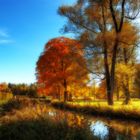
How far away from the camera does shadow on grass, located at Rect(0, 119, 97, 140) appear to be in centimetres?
1028

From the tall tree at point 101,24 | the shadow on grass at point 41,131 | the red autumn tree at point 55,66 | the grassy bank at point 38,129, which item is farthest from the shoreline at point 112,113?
the red autumn tree at point 55,66

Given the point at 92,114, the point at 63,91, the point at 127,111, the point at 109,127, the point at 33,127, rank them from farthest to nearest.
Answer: the point at 63,91 → the point at 92,114 → the point at 127,111 → the point at 109,127 → the point at 33,127

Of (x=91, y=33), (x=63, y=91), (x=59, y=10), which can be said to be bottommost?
(x=63, y=91)

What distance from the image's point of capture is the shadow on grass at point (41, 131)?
1028 centimetres

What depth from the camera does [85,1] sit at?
26.9 meters

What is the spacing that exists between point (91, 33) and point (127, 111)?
9.08 metres

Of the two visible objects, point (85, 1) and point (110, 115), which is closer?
point (110, 115)

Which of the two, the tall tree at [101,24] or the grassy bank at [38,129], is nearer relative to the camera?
the grassy bank at [38,129]

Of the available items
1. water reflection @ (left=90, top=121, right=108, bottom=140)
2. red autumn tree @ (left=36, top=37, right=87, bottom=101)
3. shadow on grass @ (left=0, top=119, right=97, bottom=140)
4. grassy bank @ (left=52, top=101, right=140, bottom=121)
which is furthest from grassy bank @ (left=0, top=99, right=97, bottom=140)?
red autumn tree @ (left=36, top=37, right=87, bottom=101)

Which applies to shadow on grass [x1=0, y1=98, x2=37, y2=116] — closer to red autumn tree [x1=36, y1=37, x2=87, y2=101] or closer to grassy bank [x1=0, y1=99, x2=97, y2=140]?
grassy bank [x1=0, y1=99, x2=97, y2=140]

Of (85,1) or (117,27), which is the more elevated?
(85,1)

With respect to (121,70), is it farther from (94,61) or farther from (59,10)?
(59,10)

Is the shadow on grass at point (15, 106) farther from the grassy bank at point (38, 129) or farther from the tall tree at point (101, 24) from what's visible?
the tall tree at point (101, 24)

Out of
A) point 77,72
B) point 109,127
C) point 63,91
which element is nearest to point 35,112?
point 109,127
